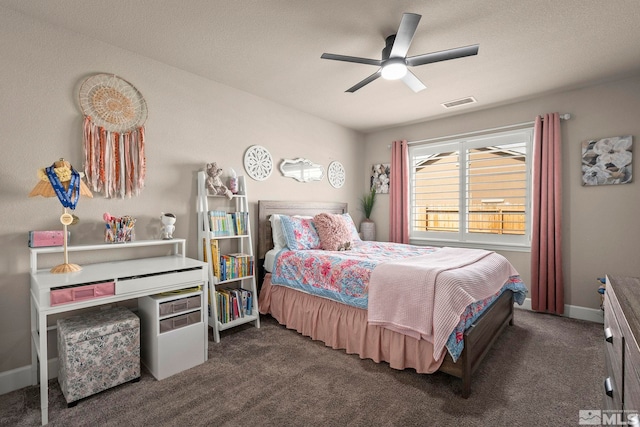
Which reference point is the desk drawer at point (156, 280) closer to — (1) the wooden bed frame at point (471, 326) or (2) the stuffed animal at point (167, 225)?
(2) the stuffed animal at point (167, 225)

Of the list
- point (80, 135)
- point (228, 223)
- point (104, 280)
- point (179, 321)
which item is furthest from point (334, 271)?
point (80, 135)

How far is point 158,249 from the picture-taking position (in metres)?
2.76

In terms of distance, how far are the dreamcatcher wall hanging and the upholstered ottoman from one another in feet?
3.28

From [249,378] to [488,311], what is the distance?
74.5 inches

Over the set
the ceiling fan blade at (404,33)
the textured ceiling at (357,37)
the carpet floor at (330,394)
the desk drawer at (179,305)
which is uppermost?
the textured ceiling at (357,37)

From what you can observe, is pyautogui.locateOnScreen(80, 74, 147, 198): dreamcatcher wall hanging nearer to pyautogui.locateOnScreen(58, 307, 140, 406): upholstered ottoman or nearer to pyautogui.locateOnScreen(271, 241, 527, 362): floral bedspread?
pyautogui.locateOnScreen(58, 307, 140, 406): upholstered ottoman

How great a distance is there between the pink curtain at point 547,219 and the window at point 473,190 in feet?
0.63

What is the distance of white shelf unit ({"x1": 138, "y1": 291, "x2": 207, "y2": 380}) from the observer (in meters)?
2.14

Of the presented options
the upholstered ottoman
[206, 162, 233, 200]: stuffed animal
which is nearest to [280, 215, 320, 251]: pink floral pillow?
[206, 162, 233, 200]: stuffed animal

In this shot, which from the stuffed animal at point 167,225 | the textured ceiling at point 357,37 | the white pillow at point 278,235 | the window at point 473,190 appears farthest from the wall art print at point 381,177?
the stuffed animal at point 167,225

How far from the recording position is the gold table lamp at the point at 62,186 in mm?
1944

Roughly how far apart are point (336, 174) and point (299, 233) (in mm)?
1680

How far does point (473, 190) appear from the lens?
4.13 meters

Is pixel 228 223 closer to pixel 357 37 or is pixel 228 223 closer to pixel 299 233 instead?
pixel 299 233
